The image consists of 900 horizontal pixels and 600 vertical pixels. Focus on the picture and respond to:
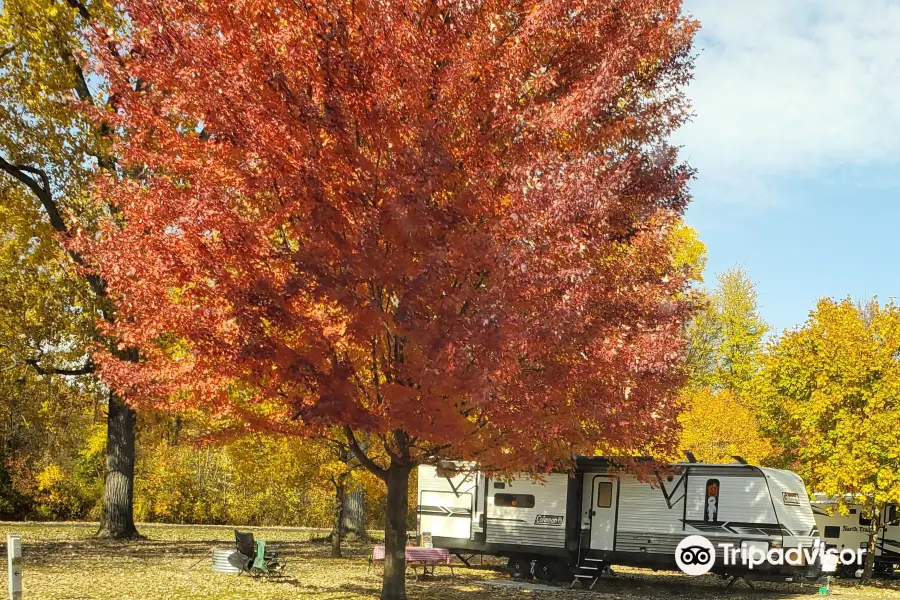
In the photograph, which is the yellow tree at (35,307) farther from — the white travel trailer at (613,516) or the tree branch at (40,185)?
the white travel trailer at (613,516)

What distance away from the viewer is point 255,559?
15461 mm

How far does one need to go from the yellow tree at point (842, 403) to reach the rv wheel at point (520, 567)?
28.2ft

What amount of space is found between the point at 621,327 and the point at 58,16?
47.2 ft

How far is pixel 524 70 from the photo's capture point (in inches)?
402

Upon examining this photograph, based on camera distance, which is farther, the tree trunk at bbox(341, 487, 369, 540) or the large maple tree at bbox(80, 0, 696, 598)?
the tree trunk at bbox(341, 487, 369, 540)

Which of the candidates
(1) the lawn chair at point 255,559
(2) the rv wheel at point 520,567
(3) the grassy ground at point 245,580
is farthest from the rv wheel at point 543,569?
(1) the lawn chair at point 255,559

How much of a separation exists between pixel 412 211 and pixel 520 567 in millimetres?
12096

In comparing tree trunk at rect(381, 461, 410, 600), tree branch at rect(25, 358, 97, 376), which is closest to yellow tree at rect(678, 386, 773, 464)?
tree trunk at rect(381, 461, 410, 600)

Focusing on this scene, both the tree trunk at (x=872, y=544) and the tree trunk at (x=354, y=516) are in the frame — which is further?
the tree trunk at (x=354, y=516)

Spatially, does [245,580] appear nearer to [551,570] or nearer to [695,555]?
[551,570]

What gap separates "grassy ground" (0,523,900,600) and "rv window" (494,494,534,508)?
5.34 feet

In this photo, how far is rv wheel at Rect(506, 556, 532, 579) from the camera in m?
18.5

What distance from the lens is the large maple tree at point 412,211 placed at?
29.5 feet

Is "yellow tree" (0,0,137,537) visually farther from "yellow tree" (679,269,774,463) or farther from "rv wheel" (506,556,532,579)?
"yellow tree" (679,269,774,463)
